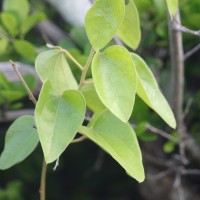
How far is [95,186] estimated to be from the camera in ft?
4.93

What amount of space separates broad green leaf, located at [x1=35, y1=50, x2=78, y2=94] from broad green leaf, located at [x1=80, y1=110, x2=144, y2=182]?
0.07 m

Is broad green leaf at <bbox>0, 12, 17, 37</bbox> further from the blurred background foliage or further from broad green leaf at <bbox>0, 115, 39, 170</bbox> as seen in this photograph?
broad green leaf at <bbox>0, 115, 39, 170</bbox>

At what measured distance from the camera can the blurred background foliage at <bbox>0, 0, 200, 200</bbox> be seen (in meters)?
1.02

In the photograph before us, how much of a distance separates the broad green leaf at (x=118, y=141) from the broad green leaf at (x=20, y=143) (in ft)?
0.27

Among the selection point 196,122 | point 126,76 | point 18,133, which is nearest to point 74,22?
point 196,122

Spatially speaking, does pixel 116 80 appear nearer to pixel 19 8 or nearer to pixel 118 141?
pixel 118 141

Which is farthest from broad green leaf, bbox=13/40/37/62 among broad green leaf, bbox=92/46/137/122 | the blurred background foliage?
broad green leaf, bbox=92/46/137/122

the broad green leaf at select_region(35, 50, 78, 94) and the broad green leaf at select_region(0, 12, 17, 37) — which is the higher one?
the broad green leaf at select_region(35, 50, 78, 94)

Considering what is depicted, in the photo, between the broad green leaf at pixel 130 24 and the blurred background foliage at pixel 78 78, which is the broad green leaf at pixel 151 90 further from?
the blurred background foliage at pixel 78 78

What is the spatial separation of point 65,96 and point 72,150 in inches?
34.0

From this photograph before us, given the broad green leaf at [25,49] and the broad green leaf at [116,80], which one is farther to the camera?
the broad green leaf at [25,49]

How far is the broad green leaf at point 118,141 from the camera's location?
666mm

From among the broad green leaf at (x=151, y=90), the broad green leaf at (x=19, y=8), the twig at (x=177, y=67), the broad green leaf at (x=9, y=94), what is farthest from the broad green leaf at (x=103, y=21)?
the broad green leaf at (x=19, y=8)

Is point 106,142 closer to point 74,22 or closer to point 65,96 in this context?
point 65,96
